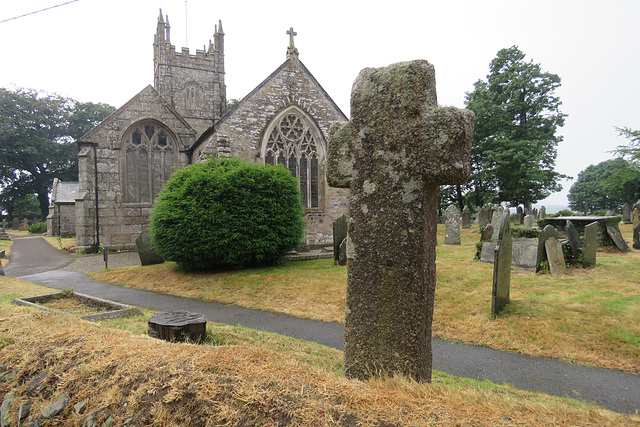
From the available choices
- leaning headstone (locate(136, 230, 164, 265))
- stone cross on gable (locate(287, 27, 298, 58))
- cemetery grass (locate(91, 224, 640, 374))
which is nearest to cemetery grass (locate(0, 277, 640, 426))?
cemetery grass (locate(91, 224, 640, 374))

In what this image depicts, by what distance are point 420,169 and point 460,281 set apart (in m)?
6.11

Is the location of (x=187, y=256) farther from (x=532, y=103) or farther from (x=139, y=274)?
(x=532, y=103)

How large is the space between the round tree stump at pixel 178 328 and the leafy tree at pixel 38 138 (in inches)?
1909

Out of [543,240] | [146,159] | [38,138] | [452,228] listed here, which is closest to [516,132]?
[452,228]

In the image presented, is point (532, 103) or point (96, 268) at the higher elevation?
point (532, 103)

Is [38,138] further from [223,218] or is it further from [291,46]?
[223,218]

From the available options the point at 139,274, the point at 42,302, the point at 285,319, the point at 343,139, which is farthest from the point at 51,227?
the point at 343,139

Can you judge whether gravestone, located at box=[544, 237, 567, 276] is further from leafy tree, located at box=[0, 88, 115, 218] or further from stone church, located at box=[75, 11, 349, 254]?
leafy tree, located at box=[0, 88, 115, 218]

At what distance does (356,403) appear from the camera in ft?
6.98

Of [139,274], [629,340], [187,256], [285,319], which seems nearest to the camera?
[629,340]

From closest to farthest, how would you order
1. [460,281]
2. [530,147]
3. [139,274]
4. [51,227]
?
[460,281]
[139,274]
[530,147]
[51,227]

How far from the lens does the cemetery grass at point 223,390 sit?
1987 millimetres

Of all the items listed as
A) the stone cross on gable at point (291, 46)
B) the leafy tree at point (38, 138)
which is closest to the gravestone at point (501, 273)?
the stone cross on gable at point (291, 46)

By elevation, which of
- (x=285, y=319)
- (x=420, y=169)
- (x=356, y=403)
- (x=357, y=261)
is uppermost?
(x=420, y=169)
